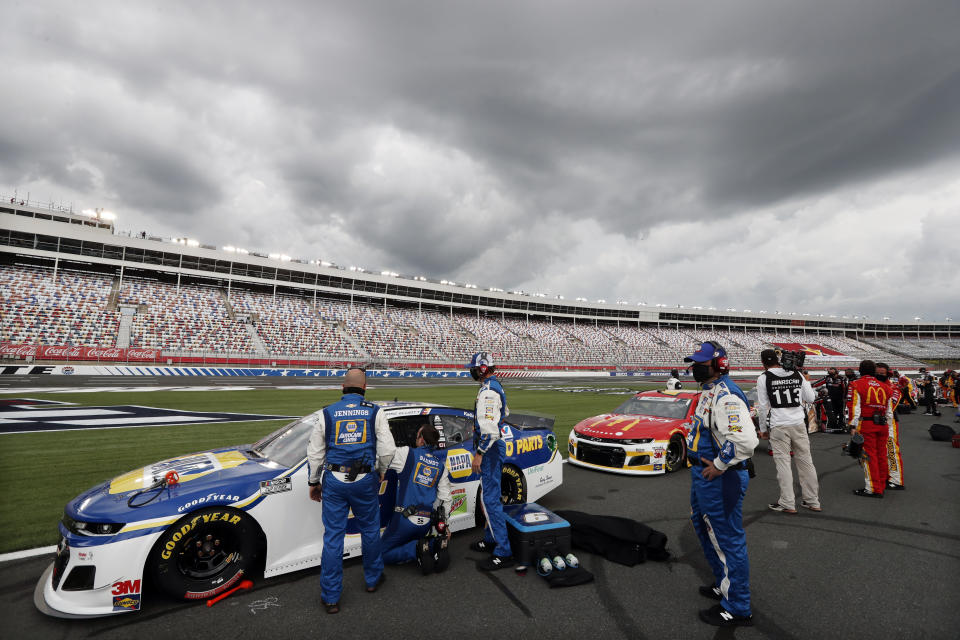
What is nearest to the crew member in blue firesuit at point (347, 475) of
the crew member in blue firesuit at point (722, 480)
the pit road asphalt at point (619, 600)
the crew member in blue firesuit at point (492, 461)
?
the pit road asphalt at point (619, 600)

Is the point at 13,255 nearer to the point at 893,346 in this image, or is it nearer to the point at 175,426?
the point at 175,426

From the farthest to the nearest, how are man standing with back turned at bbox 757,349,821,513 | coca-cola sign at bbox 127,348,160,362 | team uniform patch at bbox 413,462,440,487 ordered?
coca-cola sign at bbox 127,348,160,362, man standing with back turned at bbox 757,349,821,513, team uniform patch at bbox 413,462,440,487

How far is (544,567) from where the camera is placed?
363 cm

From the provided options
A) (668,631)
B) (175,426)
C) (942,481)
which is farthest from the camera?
(175,426)

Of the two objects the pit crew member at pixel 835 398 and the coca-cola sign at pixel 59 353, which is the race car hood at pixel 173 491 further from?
the coca-cola sign at pixel 59 353

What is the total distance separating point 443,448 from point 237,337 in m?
A: 38.5

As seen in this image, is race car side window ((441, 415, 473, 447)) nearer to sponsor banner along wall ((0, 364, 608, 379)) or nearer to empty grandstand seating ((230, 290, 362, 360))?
sponsor banner along wall ((0, 364, 608, 379))

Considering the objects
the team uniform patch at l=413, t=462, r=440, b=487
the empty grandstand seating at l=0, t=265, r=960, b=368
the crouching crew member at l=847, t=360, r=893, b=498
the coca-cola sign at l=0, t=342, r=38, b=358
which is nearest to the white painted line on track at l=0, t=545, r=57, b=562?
the team uniform patch at l=413, t=462, r=440, b=487

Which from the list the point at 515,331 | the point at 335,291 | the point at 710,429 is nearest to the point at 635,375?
the point at 515,331

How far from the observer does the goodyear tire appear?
10.2 ft

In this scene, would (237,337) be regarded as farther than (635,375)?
No

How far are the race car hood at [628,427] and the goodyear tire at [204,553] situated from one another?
550 cm

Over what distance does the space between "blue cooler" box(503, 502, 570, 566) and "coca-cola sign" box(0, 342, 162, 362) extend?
32.9 meters

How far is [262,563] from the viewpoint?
3.74m
